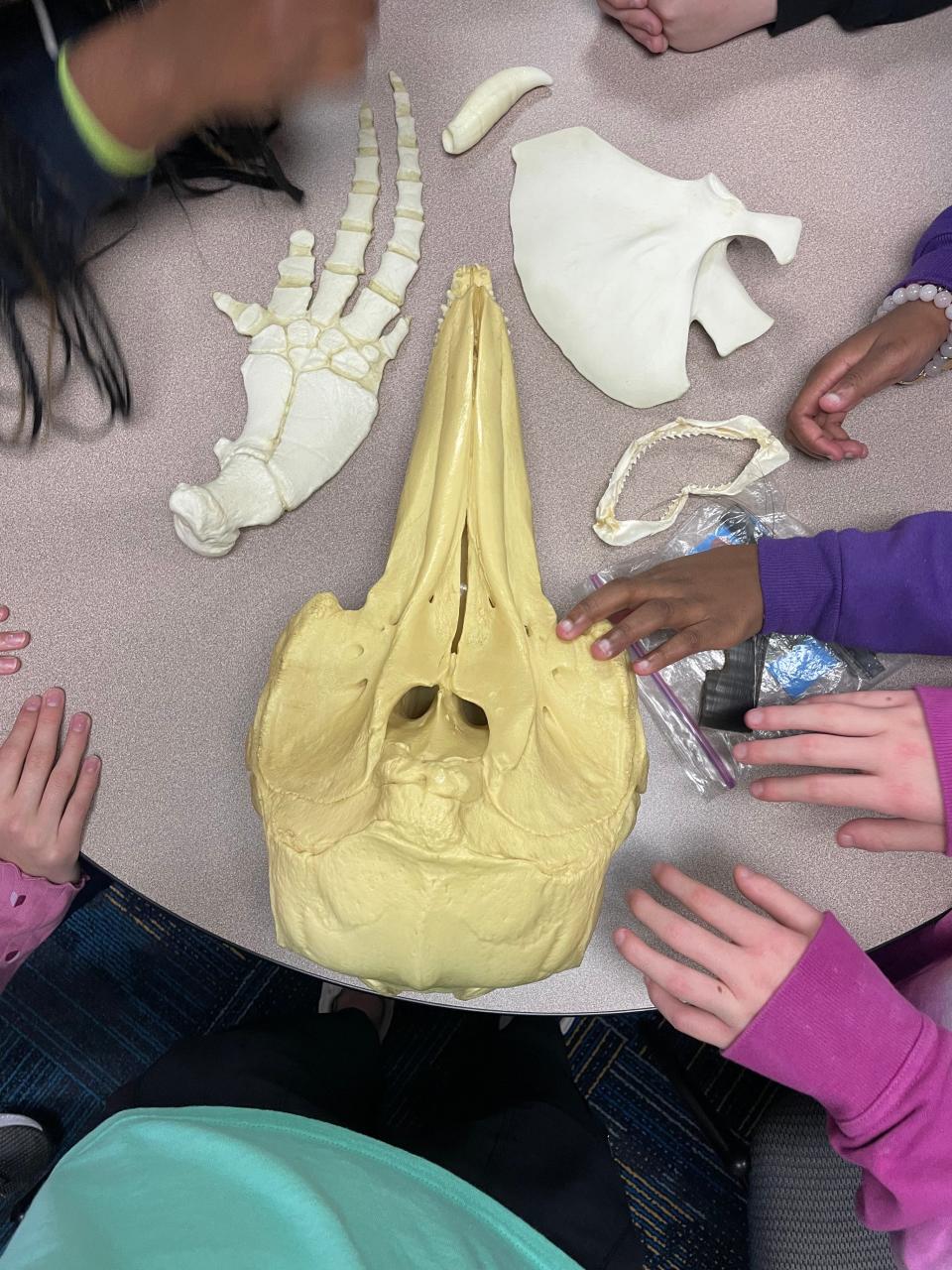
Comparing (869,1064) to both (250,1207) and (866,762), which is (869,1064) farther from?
(250,1207)

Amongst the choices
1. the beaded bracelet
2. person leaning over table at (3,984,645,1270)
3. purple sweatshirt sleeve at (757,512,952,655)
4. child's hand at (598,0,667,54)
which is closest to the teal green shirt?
person leaning over table at (3,984,645,1270)

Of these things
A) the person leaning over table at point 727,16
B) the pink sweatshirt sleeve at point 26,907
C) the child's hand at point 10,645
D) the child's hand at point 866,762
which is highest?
the person leaning over table at point 727,16

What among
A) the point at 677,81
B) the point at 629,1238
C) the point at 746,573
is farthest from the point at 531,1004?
the point at 677,81

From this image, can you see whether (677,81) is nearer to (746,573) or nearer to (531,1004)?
(746,573)

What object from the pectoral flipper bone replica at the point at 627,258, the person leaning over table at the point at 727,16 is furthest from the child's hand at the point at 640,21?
the pectoral flipper bone replica at the point at 627,258

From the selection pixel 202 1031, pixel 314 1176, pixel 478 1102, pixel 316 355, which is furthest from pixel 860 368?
pixel 202 1031

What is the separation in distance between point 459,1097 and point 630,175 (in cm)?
114

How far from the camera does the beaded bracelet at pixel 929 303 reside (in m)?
0.87

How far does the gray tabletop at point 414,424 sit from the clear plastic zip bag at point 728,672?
0.07 feet

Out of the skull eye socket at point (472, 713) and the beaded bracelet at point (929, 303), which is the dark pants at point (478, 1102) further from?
the beaded bracelet at point (929, 303)

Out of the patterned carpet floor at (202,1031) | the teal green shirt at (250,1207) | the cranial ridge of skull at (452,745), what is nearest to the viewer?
the teal green shirt at (250,1207)

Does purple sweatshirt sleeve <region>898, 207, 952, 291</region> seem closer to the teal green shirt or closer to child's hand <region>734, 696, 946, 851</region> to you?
child's hand <region>734, 696, 946, 851</region>

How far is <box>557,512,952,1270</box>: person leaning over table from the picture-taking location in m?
0.72

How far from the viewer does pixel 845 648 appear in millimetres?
885
